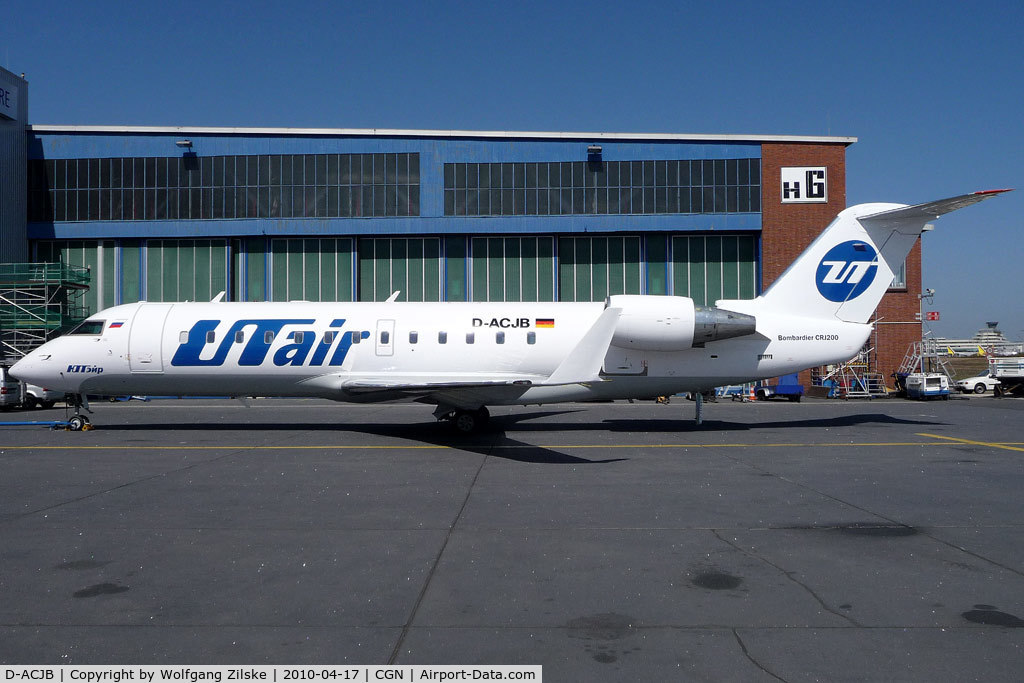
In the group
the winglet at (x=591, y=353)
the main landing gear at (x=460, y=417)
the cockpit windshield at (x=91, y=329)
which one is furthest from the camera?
the cockpit windshield at (x=91, y=329)

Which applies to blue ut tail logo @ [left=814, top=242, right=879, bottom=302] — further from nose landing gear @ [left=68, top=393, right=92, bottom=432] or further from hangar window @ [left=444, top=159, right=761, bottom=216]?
hangar window @ [left=444, top=159, right=761, bottom=216]

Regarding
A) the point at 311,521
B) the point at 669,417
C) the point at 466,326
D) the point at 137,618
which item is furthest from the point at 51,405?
the point at 137,618

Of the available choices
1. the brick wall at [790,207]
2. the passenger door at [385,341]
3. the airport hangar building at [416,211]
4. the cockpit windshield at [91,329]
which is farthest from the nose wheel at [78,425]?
the brick wall at [790,207]

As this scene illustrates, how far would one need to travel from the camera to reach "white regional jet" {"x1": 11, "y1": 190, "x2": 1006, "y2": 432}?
17031 mm

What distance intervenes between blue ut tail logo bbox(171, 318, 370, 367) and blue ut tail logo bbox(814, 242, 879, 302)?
11.7 metres

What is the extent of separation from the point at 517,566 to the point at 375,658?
7.08 feet

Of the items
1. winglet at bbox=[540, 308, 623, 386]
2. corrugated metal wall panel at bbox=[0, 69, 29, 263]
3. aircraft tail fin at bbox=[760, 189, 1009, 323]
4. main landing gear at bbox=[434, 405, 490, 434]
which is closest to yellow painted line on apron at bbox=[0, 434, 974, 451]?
main landing gear at bbox=[434, 405, 490, 434]

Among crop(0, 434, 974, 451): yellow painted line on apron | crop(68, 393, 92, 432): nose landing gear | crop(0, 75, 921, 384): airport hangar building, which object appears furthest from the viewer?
crop(0, 75, 921, 384): airport hangar building

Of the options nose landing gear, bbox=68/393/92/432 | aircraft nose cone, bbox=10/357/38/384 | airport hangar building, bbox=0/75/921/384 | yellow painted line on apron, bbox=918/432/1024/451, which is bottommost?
yellow painted line on apron, bbox=918/432/1024/451

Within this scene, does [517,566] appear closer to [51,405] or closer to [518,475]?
[518,475]

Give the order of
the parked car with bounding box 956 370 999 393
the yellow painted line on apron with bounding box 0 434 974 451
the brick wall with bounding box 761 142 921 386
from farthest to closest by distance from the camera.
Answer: the parked car with bounding box 956 370 999 393, the brick wall with bounding box 761 142 921 386, the yellow painted line on apron with bounding box 0 434 974 451

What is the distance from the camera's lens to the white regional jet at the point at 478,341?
17.0 meters

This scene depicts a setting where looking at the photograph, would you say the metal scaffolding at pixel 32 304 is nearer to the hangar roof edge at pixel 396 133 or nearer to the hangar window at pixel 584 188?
the hangar roof edge at pixel 396 133

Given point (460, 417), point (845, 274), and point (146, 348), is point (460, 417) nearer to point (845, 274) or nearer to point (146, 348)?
point (146, 348)
